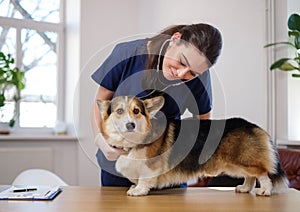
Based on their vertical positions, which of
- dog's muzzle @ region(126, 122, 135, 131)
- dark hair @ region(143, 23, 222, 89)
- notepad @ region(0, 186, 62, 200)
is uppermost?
dark hair @ region(143, 23, 222, 89)

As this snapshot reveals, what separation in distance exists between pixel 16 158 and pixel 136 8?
1674 mm

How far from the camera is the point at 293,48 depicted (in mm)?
2412

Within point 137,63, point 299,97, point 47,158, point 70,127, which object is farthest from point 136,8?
point 137,63

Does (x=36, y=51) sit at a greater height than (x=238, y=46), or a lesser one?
greater

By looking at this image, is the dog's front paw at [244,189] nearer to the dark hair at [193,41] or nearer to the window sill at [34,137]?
the dark hair at [193,41]

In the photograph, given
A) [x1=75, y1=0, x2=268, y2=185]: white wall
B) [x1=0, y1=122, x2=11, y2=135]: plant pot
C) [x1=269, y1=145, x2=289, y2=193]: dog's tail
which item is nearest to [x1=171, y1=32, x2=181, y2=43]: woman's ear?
[x1=269, y1=145, x2=289, y2=193]: dog's tail

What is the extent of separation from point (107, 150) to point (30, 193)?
24 centimetres

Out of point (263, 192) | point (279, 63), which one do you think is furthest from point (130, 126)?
point (279, 63)

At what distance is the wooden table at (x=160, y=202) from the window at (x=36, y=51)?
2604mm

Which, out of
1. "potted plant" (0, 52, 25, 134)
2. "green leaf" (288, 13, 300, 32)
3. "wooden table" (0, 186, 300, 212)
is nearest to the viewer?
"wooden table" (0, 186, 300, 212)

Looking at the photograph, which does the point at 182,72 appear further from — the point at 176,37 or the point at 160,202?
the point at 160,202

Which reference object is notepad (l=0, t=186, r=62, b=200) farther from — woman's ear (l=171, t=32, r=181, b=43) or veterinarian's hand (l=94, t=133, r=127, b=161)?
woman's ear (l=171, t=32, r=181, b=43)

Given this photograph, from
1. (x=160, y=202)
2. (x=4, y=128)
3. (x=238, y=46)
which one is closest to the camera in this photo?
(x=160, y=202)

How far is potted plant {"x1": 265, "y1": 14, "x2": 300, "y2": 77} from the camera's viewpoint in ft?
7.36
